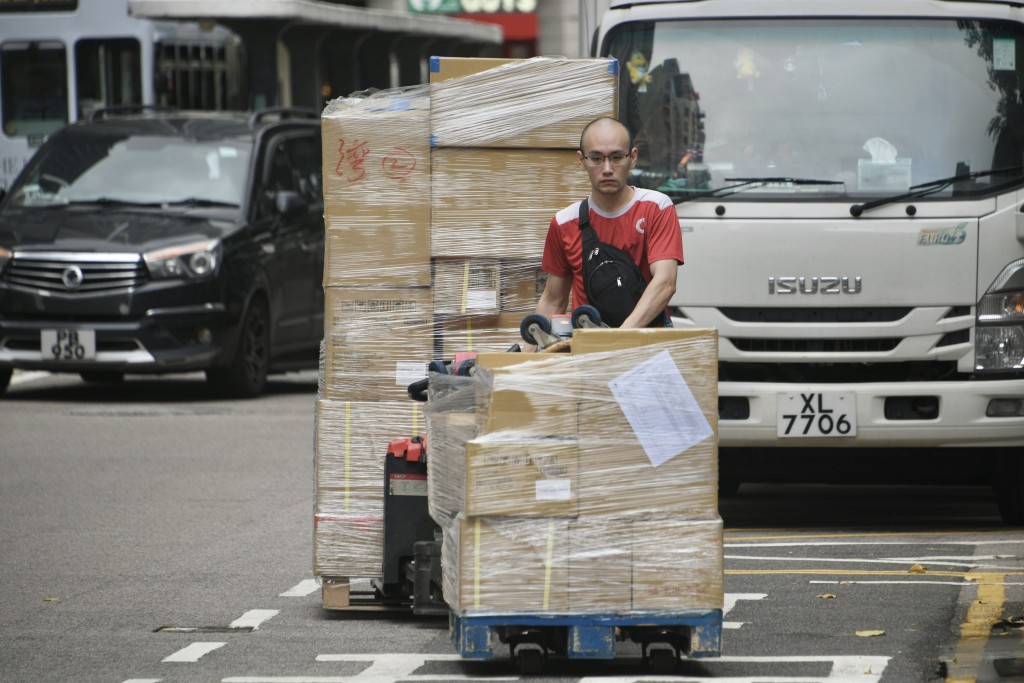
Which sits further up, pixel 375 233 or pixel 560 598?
pixel 375 233

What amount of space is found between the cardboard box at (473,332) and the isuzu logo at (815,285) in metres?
2.18

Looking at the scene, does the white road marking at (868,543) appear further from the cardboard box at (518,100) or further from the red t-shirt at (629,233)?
the red t-shirt at (629,233)

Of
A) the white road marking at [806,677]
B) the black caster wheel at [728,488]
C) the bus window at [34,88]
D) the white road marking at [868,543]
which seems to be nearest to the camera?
the white road marking at [806,677]

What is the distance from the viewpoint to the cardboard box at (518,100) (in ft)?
25.2

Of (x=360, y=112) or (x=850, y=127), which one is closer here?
(x=360, y=112)

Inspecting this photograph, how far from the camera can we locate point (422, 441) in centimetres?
766

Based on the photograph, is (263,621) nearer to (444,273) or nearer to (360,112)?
(444,273)

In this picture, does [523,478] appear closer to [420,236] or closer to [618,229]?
[618,229]

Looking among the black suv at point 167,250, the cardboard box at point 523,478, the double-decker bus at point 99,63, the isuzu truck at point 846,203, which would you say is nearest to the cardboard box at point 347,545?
the cardboard box at point 523,478

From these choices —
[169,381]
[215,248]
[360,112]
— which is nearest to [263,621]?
[360,112]

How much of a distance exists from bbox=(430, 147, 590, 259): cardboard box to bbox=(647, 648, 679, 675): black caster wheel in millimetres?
1893

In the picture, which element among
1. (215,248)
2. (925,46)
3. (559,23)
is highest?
(559,23)

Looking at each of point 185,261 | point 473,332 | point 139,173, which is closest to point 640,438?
point 473,332

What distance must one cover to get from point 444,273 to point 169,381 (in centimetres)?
1072
